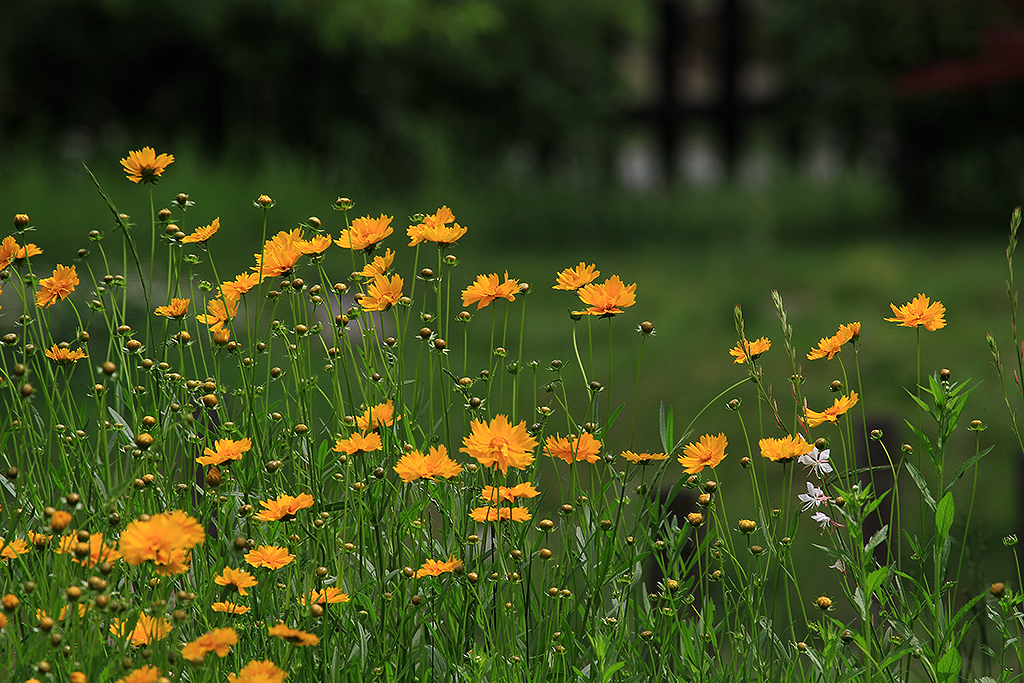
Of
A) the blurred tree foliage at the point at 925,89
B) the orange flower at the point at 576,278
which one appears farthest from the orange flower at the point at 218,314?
the blurred tree foliage at the point at 925,89

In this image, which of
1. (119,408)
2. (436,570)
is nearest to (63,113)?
(119,408)

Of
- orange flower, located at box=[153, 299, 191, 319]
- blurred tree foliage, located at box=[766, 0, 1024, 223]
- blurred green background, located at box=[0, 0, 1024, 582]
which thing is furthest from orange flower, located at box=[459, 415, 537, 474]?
blurred tree foliage, located at box=[766, 0, 1024, 223]

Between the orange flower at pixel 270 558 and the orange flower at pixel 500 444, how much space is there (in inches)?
8.8

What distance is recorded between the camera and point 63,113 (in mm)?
9906

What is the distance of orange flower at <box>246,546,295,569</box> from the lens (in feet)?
3.64

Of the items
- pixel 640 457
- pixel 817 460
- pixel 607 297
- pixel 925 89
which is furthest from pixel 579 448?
pixel 925 89

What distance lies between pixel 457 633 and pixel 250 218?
22.0 ft

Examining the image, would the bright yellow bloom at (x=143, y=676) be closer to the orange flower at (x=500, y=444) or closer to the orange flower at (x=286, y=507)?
the orange flower at (x=286, y=507)

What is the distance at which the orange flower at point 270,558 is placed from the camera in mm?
1108

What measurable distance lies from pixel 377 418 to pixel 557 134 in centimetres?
1033

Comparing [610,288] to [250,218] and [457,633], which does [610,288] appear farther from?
[250,218]

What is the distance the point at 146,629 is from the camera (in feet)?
3.88

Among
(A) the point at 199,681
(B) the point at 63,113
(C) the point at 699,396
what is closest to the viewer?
(A) the point at 199,681

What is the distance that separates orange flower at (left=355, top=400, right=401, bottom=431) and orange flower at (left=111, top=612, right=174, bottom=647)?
323mm
